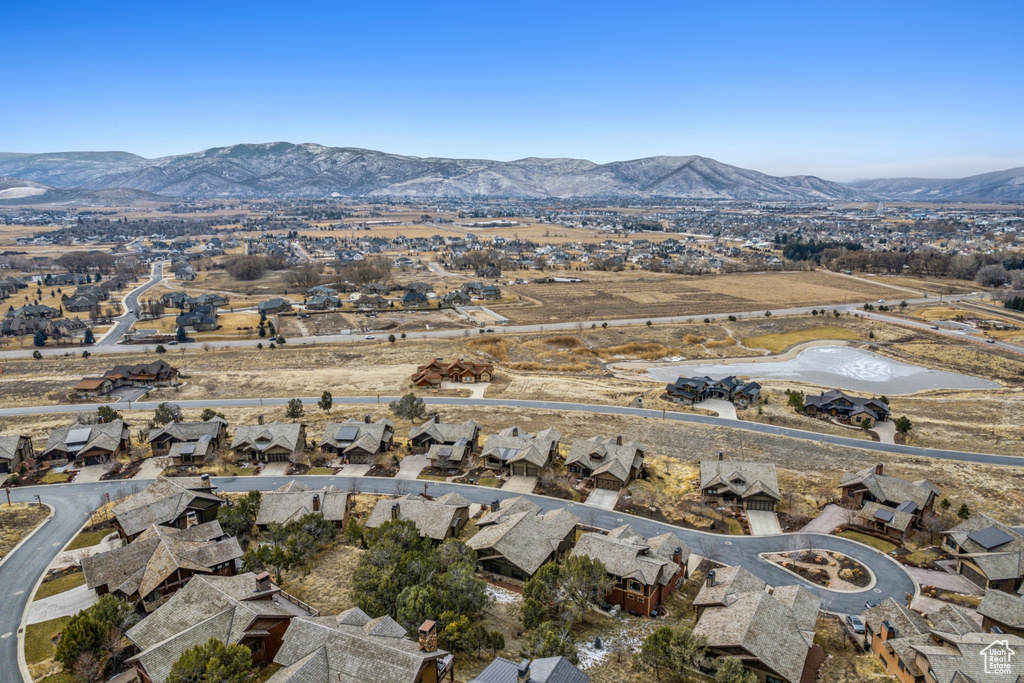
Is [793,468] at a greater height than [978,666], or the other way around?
[978,666]

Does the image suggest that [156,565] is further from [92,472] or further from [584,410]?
[584,410]

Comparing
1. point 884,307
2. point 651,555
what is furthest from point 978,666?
point 884,307

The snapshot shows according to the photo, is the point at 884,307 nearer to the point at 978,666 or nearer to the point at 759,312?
the point at 759,312

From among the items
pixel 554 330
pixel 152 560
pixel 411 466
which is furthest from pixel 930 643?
pixel 554 330

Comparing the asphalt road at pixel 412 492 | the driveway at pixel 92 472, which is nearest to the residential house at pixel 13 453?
the asphalt road at pixel 412 492

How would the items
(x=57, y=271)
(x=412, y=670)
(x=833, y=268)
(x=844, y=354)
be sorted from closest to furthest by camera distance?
(x=412, y=670) → (x=844, y=354) → (x=57, y=271) → (x=833, y=268)

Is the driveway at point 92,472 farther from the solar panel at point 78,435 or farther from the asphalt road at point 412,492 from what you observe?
the solar panel at point 78,435
